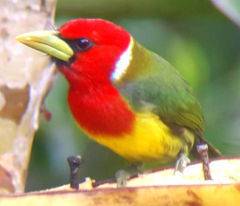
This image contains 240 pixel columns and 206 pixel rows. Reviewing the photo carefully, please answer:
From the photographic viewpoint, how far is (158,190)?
114 cm

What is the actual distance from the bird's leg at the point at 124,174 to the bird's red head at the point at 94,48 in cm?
23

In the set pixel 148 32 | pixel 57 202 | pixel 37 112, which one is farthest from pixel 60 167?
pixel 57 202

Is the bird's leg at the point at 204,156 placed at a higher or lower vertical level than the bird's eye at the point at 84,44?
lower

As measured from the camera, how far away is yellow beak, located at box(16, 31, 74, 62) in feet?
5.98

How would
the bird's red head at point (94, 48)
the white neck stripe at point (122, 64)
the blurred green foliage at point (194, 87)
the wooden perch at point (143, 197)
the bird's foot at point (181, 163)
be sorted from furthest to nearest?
the blurred green foliage at point (194, 87) < the white neck stripe at point (122, 64) < the bird's red head at point (94, 48) < the bird's foot at point (181, 163) < the wooden perch at point (143, 197)

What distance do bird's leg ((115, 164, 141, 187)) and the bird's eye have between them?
311 millimetres

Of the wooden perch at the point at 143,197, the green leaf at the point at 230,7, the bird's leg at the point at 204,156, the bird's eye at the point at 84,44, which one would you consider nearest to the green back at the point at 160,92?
the bird's eye at the point at 84,44

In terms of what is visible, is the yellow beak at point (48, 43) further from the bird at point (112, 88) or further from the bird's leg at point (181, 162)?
the bird's leg at point (181, 162)

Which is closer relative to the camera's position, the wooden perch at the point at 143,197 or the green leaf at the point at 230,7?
the wooden perch at the point at 143,197

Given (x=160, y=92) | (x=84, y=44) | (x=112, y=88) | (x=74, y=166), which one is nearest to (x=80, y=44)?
(x=84, y=44)

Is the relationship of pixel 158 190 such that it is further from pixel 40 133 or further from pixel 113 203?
pixel 40 133

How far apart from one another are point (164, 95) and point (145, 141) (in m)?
0.17

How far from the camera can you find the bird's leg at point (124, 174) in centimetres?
178

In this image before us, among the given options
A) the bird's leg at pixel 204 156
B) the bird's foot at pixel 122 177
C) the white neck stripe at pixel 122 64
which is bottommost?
the bird's leg at pixel 204 156
